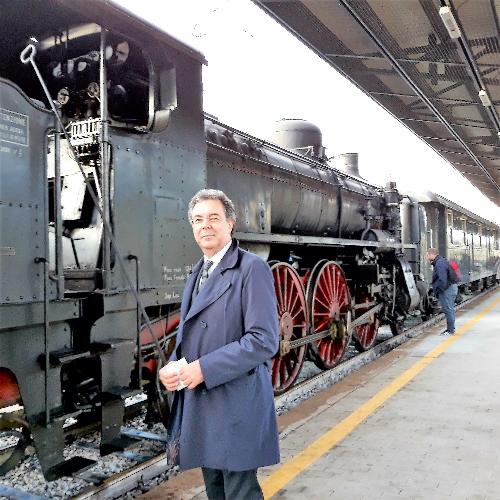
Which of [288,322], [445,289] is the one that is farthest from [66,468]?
[445,289]

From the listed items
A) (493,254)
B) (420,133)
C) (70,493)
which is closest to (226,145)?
(70,493)

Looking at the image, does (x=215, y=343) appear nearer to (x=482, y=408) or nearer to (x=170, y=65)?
(x=170, y=65)

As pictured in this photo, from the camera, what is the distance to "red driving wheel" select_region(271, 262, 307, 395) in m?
5.55

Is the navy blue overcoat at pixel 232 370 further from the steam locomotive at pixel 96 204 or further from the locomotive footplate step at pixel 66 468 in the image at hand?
the locomotive footplate step at pixel 66 468

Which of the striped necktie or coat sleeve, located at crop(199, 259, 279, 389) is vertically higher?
the striped necktie

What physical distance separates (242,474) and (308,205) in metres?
5.00

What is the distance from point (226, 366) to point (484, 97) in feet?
28.4

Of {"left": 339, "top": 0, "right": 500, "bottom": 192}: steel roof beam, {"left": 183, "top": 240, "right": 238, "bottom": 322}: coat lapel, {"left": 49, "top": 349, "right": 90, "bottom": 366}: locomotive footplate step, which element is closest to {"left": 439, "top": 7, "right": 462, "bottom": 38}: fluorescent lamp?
{"left": 339, "top": 0, "right": 500, "bottom": 192}: steel roof beam

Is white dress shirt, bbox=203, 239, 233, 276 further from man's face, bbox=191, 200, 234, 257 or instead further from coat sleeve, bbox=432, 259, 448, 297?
coat sleeve, bbox=432, 259, 448, 297

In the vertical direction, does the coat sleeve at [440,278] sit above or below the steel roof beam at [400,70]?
below

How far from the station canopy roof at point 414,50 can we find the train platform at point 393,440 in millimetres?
3969

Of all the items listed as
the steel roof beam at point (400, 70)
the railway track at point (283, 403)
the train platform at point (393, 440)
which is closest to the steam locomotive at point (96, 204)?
the railway track at point (283, 403)

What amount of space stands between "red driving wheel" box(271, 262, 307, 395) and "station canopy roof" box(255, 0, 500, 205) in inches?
122

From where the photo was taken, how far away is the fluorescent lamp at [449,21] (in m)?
5.71
